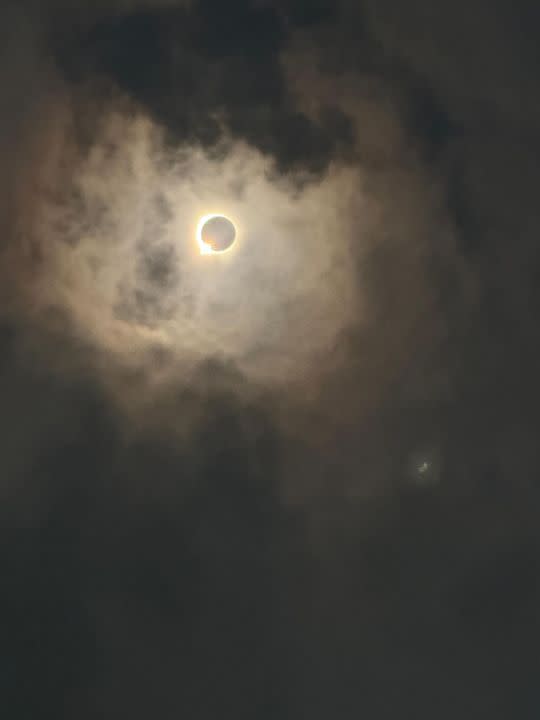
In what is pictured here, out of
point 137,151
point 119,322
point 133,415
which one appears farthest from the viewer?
point 133,415

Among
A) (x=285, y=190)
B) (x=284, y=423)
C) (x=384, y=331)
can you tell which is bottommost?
(x=284, y=423)

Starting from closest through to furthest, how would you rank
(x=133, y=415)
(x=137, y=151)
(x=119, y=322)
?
(x=137, y=151) < (x=119, y=322) < (x=133, y=415)

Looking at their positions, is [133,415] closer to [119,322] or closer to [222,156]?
[119,322]

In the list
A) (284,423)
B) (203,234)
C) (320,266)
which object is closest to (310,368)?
(284,423)

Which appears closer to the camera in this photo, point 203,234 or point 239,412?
point 203,234

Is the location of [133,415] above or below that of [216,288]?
below

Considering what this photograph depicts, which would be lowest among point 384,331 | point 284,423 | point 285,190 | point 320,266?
point 284,423

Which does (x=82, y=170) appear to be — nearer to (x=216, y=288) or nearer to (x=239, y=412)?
(x=216, y=288)

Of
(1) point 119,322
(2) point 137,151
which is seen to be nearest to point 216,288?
(1) point 119,322

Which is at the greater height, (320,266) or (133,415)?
(320,266)
